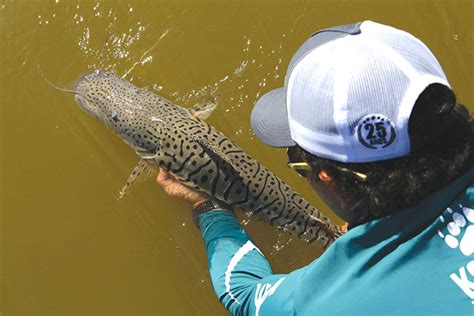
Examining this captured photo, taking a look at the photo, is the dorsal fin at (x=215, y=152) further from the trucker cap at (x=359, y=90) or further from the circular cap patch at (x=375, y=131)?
the circular cap patch at (x=375, y=131)

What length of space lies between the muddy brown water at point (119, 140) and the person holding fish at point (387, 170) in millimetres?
2256

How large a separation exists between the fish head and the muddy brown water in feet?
0.70

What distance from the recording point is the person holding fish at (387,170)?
5.75 feet

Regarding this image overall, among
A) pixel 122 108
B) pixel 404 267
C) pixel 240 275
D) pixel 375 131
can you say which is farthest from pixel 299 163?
pixel 122 108

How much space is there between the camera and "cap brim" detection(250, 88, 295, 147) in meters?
2.38

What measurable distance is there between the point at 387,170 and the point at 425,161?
0.13m

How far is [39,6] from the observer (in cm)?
446

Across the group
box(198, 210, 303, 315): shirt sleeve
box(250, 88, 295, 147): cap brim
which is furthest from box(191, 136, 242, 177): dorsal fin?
box(250, 88, 295, 147): cap brim

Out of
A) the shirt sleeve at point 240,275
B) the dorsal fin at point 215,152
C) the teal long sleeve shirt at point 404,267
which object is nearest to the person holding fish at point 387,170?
the teal long sleeve shirt at point 404,267

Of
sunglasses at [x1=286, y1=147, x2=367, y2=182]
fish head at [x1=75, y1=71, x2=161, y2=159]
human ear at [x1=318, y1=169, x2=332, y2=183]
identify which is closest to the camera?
human ear at [x1=318, y1=169, x2=332, y2=183]

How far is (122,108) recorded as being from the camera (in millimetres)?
3912

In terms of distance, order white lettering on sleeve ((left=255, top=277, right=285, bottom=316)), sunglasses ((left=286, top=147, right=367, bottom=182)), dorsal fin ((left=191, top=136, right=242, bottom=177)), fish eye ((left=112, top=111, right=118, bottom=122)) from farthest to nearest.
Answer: fish eye ((left=112, top=111, right=118, bottom=122)), dorsal fin ((left=191, top=136, right=242, bottom=177)), white lettering on sleeve ((left=255, top=277, right=285, bottom=316)), sunglasses ((left=286, top=147, right=367, bottom=182))

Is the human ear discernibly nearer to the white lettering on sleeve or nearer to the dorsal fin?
the white lettering on sleeve

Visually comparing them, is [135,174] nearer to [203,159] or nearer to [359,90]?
[203,159]
